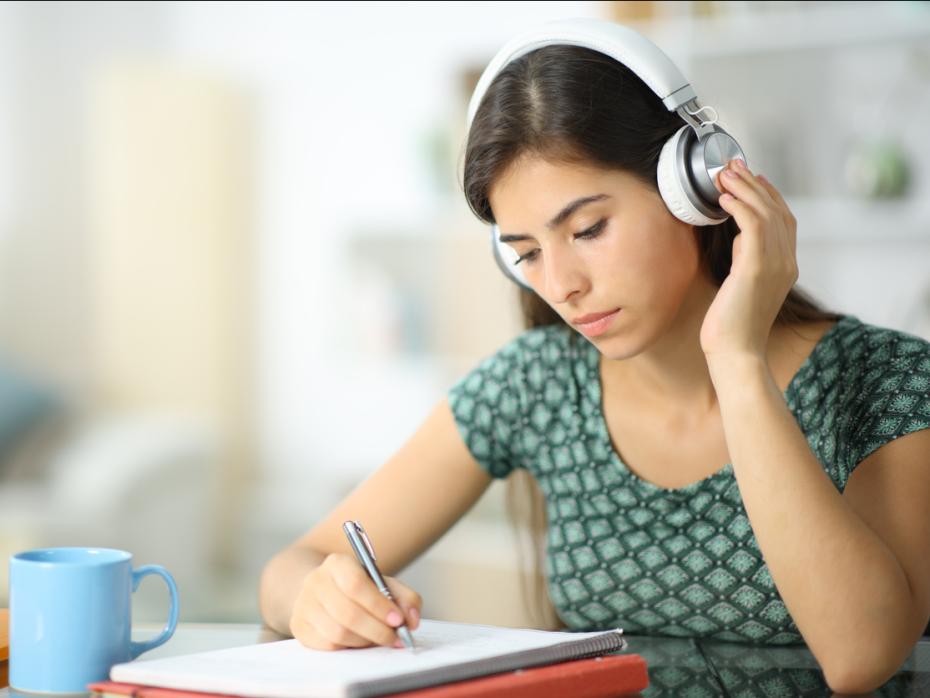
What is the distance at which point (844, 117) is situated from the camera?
2619 millimetres

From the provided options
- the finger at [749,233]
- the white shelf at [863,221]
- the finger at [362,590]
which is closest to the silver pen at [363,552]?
the finger at [362,590]

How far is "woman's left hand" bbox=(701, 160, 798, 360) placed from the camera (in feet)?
3.05

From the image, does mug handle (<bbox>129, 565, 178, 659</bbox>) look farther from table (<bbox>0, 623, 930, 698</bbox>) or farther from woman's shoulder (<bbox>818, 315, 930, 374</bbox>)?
woman's shoulder (<bbox>818, 315, 930, 374</bbox>)

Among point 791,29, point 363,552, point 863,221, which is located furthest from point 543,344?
point 791,29

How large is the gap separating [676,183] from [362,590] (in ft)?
1.46

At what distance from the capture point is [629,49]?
0.96 m

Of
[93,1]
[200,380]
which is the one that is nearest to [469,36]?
[200,380]

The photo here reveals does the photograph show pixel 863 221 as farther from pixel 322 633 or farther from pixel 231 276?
pixel 231 276

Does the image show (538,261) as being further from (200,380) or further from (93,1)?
(93,1)

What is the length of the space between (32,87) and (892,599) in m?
4.22

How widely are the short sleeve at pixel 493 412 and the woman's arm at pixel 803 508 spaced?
1.18 ft

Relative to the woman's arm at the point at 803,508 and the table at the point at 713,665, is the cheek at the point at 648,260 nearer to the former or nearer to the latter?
the woman's arm at the point at 803,508

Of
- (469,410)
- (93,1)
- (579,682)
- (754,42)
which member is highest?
(93,1)

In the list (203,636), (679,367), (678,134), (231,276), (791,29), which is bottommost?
(203,636)
